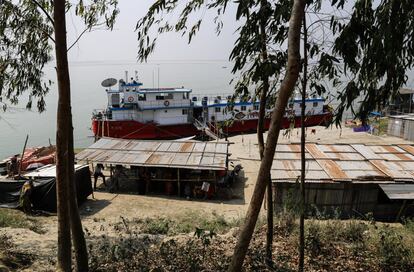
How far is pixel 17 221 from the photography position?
11.7 m

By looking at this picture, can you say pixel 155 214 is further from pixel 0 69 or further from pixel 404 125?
pixel 404 125

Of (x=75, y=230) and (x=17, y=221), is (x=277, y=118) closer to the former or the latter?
(x=75, y=230)

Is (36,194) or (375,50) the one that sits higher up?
(375,50)

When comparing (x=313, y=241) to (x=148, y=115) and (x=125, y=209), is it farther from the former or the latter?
(x=148, y=115)

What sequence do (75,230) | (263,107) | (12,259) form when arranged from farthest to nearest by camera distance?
(12,259), (75,230), (263,107)

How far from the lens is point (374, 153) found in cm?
1559

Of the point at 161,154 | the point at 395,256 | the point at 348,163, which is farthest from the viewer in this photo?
the point at 161,154

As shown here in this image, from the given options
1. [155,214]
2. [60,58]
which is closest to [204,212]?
[155,214]

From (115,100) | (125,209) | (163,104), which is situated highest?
(115,100)

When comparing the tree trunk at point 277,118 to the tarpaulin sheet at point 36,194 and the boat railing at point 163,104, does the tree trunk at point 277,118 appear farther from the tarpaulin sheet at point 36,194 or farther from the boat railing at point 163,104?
the boat railing at point 163,104

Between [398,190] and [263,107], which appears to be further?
[398,190]

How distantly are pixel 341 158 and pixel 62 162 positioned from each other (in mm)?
11884

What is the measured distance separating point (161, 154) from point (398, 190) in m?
10.3

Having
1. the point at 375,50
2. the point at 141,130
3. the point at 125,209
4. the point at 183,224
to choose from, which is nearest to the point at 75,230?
the point at 375,50
